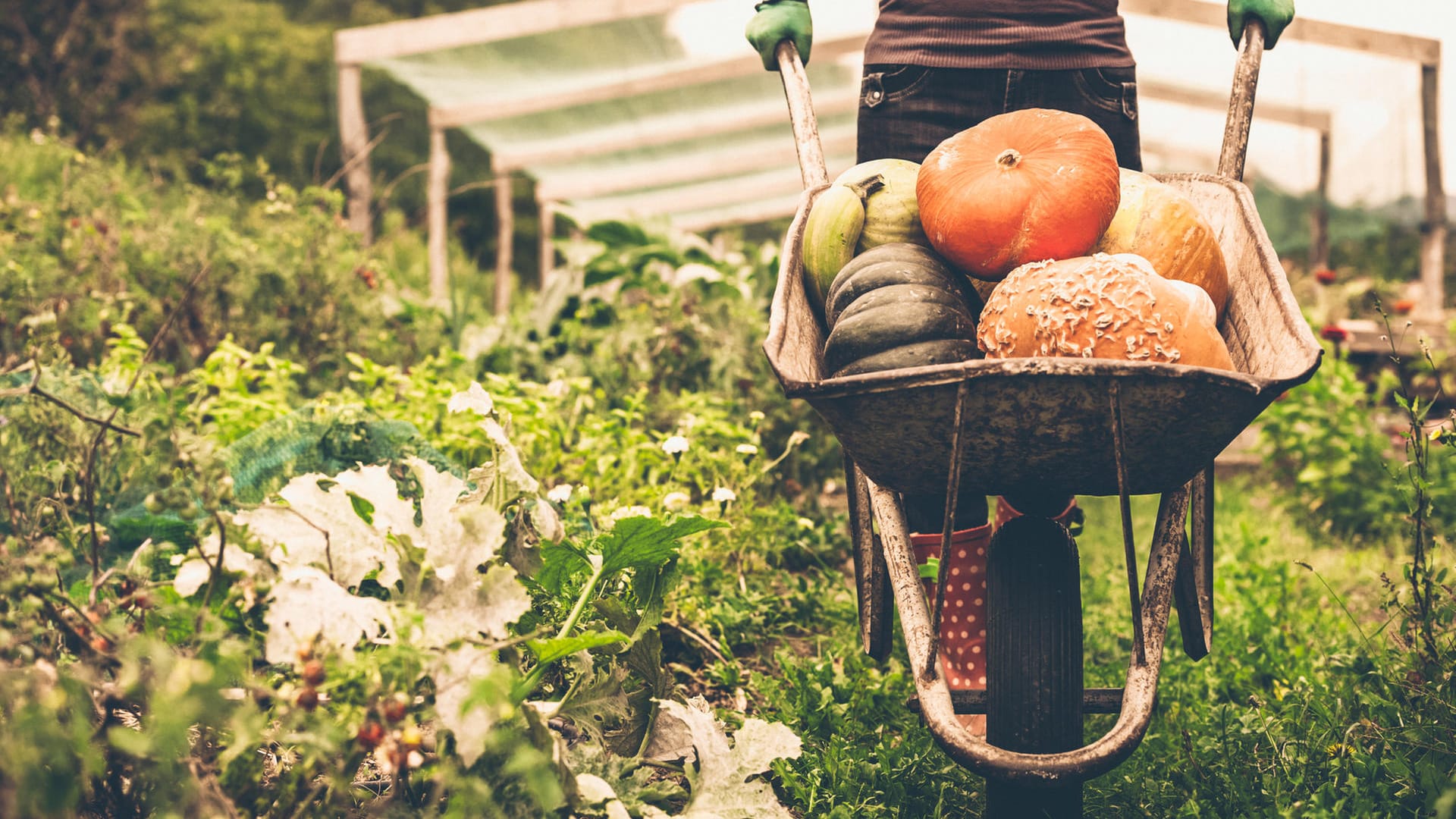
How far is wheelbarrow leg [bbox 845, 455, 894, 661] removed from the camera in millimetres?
2016

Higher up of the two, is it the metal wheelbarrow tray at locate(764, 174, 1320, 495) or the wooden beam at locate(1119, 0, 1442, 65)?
the wooden beam at locate(1119, 0, 1442, 65)

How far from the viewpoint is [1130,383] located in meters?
1.32

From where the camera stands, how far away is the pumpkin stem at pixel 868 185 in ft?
6.44

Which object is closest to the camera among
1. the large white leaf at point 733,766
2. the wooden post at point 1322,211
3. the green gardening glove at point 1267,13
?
the large white leaf at point 733,766

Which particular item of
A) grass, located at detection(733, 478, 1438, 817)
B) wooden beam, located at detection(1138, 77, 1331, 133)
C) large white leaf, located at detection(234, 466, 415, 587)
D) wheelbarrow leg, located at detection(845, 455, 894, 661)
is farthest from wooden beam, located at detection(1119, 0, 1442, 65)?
large white leaf, located at detection(234, 466, 415, 587)

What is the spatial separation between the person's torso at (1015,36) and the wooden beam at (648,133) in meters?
7.51

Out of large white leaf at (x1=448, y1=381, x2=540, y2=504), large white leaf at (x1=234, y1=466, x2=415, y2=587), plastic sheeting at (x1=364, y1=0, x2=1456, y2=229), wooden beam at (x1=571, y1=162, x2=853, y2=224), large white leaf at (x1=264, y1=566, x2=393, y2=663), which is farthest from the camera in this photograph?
wooden beam at (x1=571, y1=162, x2=853, y2=224)

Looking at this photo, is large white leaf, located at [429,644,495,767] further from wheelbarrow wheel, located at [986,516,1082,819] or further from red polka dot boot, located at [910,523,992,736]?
red polka dot boot, located at [910,523,992,736]

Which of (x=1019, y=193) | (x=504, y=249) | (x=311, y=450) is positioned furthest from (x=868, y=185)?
(x=504, y=249)

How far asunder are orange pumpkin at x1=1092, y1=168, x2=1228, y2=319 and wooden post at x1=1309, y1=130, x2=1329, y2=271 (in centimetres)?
770

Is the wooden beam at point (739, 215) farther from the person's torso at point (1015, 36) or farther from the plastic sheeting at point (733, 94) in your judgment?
the person's torso at point (1015, 36)

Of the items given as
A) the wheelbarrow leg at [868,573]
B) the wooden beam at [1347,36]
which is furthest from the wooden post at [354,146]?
the wooden beam at [1347,36]

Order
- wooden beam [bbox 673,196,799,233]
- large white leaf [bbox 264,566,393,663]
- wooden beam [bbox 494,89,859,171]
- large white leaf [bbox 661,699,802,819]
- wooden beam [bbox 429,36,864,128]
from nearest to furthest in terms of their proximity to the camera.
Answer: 1. large white leaf [bbox 264,566,393,663]
2. large white leaf [bbox 661,699,802,819]
3. wooden beam [bbox 429,36,864,128]
4. wooden beam [bbox 494,89,859,171]
5. wooden beam [bbox 673,196,799,233]

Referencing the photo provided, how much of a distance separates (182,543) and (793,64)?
1.62 metres
